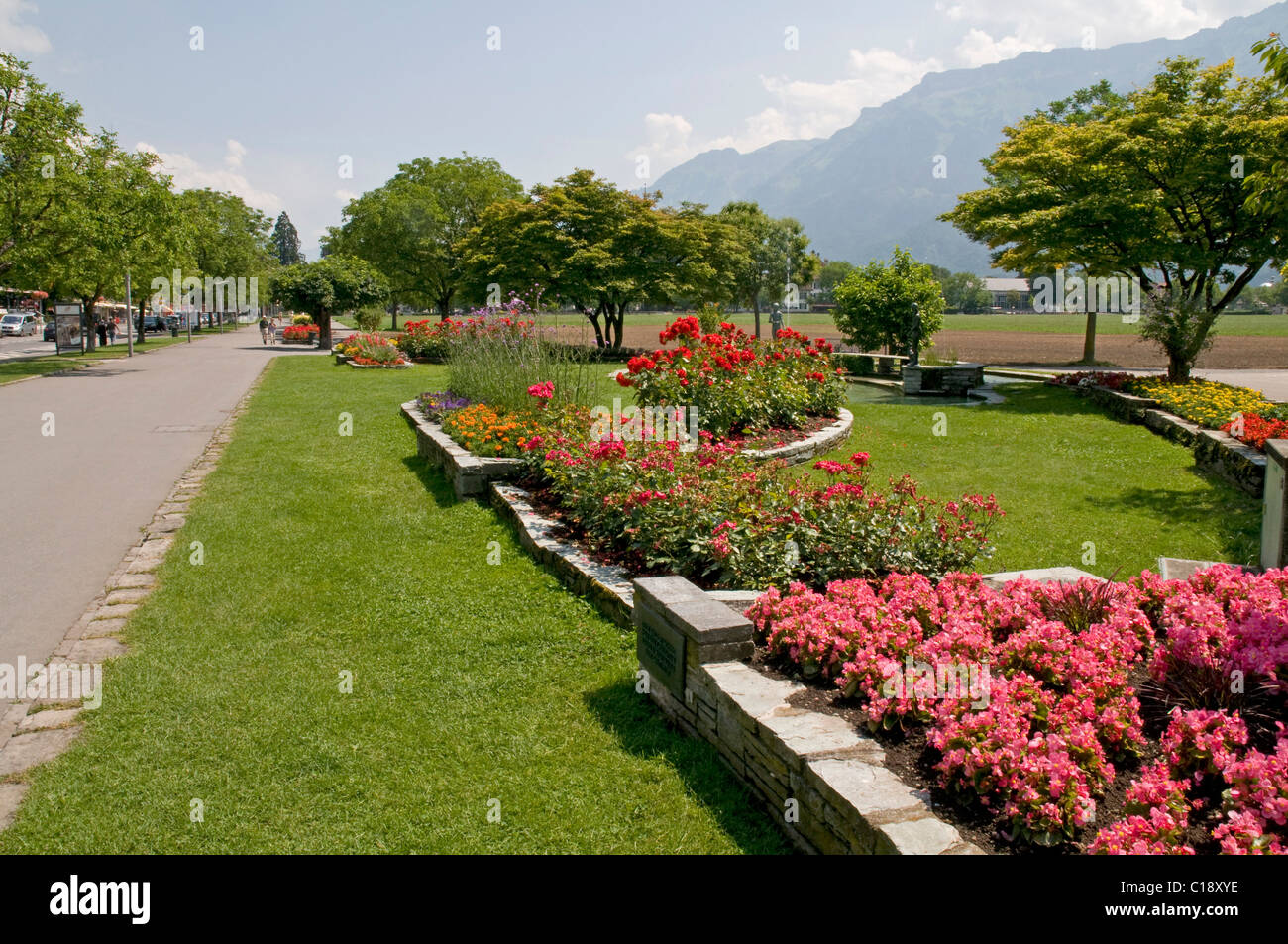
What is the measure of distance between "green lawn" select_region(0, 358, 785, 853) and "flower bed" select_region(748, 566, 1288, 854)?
738 millimetres

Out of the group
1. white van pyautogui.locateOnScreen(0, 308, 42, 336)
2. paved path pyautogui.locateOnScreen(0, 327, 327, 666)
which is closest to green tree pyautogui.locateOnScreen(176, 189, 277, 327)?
white van pyautogui.locateOnScreen(0, 308, 42, 336)

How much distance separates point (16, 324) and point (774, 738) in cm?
6199

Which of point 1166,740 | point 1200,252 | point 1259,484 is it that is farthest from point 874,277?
point 1166,740

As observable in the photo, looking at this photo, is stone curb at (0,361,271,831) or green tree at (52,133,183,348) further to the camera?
green tree at (52,133,183,348)

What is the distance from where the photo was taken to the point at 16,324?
51.0m

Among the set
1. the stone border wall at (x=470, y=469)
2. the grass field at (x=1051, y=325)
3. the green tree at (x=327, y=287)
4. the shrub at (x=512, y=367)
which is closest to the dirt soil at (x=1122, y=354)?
the grass field at (x=1051, y=325)

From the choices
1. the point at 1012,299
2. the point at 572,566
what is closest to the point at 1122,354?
the point at 572,566

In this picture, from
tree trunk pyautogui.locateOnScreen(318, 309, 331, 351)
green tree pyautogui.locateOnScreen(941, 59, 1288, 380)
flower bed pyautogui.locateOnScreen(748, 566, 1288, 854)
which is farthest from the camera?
tree trunk pyautogui.locateOnScreen(318, 309, 331, 351)

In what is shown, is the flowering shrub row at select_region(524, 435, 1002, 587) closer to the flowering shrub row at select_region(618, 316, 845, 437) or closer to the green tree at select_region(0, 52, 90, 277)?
the flowering shrub row at select_region(618, 316, 845, 437)

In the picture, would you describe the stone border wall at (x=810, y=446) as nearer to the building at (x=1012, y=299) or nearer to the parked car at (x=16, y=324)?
the parked car at (x=16, y=324)

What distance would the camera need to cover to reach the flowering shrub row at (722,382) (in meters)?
9.83

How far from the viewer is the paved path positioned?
586 cm
